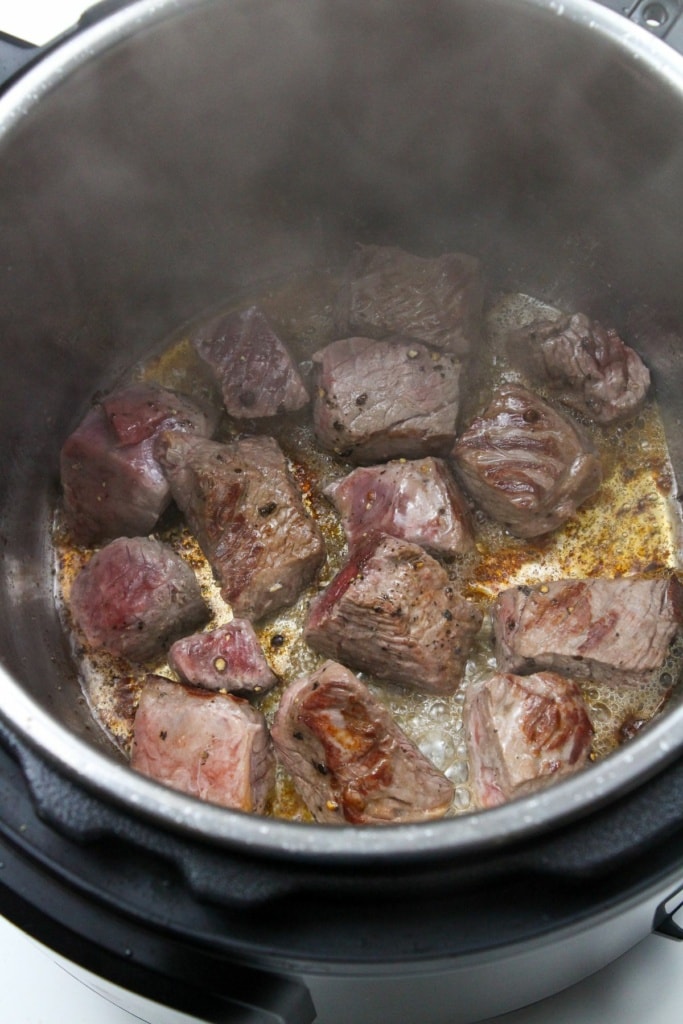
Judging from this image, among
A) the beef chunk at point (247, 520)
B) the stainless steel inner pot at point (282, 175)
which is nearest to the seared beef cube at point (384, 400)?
the beef chunk at point (247, 520)

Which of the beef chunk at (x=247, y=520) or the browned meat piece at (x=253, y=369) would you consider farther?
the browned meat piece at (x=253, y=369)

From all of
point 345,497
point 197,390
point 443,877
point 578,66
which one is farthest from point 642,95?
point 443,877

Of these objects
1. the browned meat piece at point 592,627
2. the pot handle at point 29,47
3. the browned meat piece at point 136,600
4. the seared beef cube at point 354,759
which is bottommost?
the browned meat piece at point 592,627

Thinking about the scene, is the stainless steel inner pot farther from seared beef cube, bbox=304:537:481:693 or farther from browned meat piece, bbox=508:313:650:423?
seared beef cube, bbox=304:537:481:693

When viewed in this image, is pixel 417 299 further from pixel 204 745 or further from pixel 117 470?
pixel 204 745

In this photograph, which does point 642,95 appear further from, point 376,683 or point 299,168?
point 376,683

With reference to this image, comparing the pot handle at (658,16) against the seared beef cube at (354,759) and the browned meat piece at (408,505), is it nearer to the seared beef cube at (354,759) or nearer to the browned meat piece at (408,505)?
the browned meat piece at (408,505)
